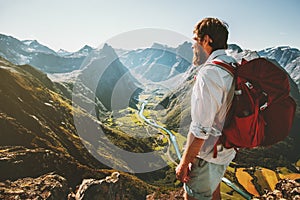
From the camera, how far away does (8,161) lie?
20.7 meters

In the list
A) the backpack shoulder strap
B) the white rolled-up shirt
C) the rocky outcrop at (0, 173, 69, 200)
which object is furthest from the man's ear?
the rocky outcrop at (0, 173, 69, 200)

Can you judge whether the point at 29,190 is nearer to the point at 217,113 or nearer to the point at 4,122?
the point at 217,113

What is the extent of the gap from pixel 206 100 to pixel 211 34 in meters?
1.10

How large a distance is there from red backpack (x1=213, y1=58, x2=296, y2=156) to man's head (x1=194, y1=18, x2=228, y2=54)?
528 millimetres

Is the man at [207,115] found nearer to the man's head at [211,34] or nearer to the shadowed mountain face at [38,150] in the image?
the man's head at [211,34]

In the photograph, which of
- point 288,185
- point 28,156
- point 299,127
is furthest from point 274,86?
point 299,127

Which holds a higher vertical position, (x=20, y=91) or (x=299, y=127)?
(x=20, y=91)

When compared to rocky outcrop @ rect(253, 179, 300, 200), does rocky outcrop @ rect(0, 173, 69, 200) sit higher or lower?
higher

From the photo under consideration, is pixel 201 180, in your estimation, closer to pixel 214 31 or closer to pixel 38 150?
pixel 214 31

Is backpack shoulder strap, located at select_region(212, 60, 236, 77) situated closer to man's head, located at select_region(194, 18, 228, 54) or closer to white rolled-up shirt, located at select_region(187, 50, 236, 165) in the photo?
white rolled-up shirt, located at select_region(187, 50, 236, 165)

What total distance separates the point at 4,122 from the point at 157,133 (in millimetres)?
116523

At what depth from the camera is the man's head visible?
364cm

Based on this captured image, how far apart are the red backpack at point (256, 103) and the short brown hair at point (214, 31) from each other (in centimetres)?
52

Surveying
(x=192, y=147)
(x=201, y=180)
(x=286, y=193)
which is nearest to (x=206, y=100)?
(x=192, y=147)
